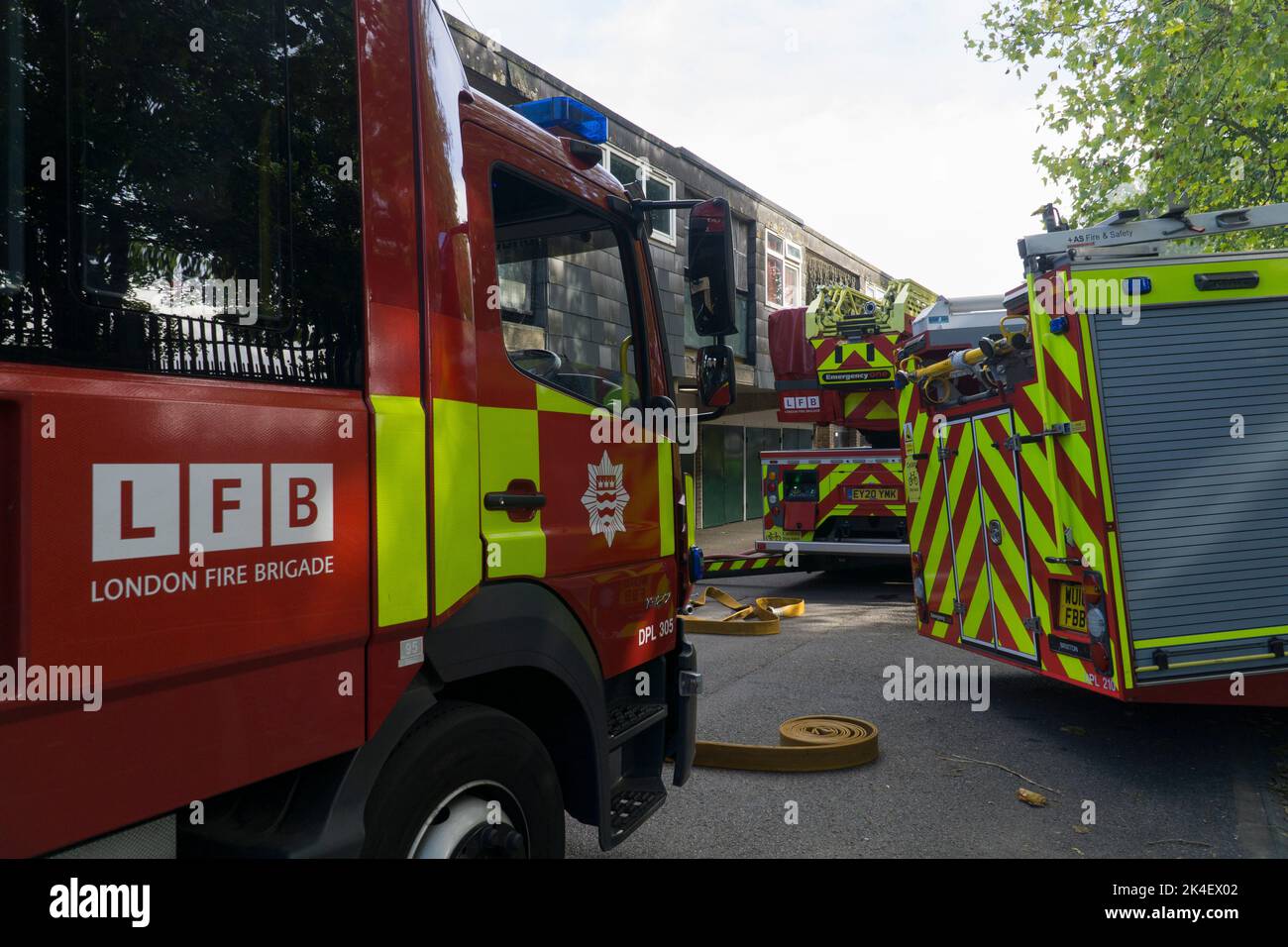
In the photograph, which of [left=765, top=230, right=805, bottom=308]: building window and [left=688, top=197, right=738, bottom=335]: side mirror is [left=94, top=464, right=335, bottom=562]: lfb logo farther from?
[left=765, top=230, right=805, bottom=308]: building window

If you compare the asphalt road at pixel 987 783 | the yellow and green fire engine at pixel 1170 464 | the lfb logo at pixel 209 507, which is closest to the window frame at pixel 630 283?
the lfb logo at pixel 209 507

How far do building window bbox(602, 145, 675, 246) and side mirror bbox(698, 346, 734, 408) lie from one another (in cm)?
1036

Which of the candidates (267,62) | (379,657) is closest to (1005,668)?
(379,657)

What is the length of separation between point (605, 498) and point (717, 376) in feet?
2.58

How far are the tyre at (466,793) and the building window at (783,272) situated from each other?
17999mm

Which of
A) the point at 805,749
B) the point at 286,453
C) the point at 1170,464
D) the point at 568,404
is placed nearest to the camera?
the point at 286,453

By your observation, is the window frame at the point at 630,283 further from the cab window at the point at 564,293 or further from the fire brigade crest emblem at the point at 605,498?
the fire brigade crest emblem at the point at 605,498

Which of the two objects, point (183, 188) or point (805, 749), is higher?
point (183, 188)

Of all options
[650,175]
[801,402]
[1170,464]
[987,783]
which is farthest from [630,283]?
[650,175]

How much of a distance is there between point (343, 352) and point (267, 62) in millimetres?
587

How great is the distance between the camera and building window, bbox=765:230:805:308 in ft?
65.9

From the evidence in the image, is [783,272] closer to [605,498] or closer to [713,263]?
[713,263]

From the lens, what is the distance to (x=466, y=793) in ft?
7.72
